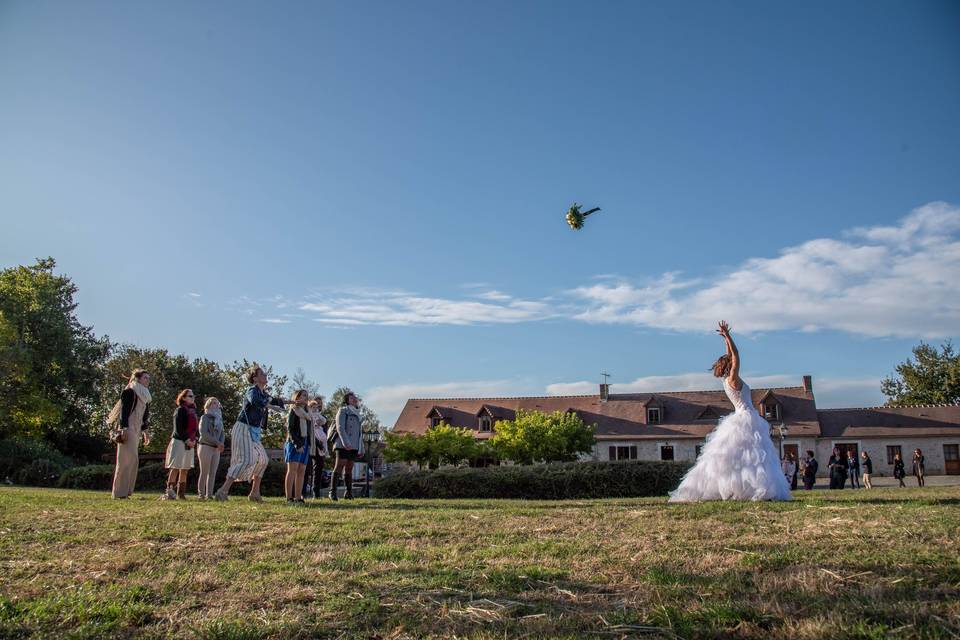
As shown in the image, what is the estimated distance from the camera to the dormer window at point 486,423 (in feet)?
201

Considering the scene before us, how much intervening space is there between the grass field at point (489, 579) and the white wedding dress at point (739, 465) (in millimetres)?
3176

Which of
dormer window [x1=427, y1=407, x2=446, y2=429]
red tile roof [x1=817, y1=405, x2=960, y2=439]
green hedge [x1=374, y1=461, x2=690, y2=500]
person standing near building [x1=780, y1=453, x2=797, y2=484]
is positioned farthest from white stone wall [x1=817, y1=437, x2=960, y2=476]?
green hedge [x1=374, y1=461, x2=690, y2=500]

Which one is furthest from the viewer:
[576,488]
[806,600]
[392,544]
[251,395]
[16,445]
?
[16,445]

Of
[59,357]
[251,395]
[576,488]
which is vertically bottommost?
[576,488]

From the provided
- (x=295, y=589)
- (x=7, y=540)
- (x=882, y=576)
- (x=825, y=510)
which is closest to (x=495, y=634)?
(x=295, y=589)

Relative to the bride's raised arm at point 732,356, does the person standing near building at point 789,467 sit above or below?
below

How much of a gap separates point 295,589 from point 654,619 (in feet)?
6.81

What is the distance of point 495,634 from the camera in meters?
3.15

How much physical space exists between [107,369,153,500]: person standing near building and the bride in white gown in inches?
374

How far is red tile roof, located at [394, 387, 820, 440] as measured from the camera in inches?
2254

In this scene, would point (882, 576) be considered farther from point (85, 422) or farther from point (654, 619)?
point (85, 422)

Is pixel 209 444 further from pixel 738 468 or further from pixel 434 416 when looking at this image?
pixel 434 416

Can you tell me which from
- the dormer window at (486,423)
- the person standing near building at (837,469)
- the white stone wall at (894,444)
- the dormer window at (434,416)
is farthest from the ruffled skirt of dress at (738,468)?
the dormer window at (434,416)

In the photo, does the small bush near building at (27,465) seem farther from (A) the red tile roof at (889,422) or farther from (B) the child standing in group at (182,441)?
(A) the red tile roof at (889,422)
